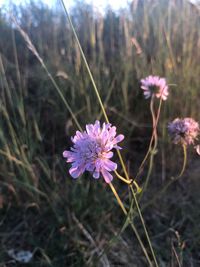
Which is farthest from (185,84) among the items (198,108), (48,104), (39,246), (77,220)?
(39,246)

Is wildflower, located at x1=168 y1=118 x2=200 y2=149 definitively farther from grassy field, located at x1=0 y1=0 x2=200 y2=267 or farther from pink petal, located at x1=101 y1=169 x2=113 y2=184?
pink petal, located at x1=101 y1=169 x2=113 y2=184

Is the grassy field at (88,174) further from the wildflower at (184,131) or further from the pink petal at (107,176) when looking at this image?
the pink petal at (107,176)

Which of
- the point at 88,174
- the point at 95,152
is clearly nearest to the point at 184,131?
the point at 95,152

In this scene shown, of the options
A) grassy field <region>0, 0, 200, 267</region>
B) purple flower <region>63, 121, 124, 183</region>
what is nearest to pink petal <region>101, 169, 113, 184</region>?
purple flower <region>63, 121, 124, 183</region>

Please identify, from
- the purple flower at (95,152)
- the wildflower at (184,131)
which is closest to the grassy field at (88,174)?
the wildflower at (184,131)

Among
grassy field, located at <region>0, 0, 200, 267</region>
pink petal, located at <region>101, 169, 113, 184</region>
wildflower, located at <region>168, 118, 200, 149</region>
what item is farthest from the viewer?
grassy field, located at <region>0, 0, 200, 267</region>

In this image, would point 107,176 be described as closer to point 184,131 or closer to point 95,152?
point 95,152
